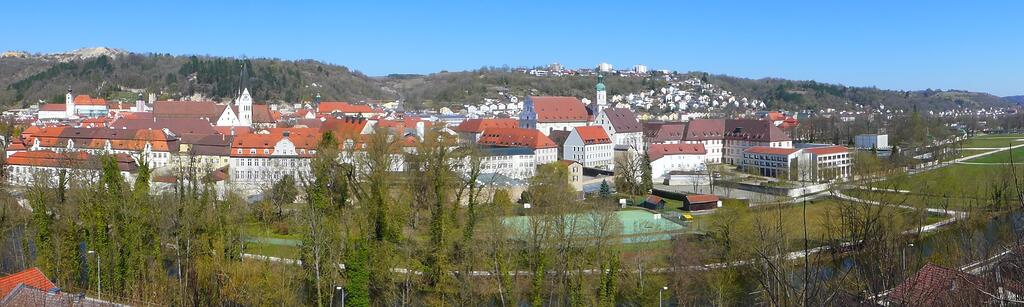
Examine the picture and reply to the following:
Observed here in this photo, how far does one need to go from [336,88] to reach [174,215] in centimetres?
8464

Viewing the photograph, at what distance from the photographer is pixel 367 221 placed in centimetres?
2006

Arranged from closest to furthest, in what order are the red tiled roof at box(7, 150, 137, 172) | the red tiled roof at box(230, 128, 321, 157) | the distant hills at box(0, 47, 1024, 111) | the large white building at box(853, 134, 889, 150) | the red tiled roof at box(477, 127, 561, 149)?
the red tiled roof at box(7, 150, 137, 172) → the red tiled roof at box(230, 128, 321, 157) → the red tiled roof at box(477, 127, 561, 149) → the large white building at box(853, 134, 889, 150) → the distant hills at box(0, 47, 1024, 111)

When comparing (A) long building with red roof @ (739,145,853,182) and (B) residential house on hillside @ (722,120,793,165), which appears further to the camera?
(B) residential house on hillside @ (722,120,793,165)

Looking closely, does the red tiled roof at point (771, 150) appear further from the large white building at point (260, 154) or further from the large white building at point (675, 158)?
the large white building at point (260, 154)

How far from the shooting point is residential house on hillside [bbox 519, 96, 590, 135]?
178ft

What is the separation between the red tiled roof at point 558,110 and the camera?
179ft

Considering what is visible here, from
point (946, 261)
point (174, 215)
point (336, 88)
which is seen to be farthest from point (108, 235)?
point (336, 88)

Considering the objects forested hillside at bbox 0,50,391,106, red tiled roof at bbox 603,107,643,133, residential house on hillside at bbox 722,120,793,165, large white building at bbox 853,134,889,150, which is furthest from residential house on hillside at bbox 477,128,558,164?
forested hillside at bbox 0,50,391,106

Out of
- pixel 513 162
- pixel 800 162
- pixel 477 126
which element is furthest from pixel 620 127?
pixel 800 162

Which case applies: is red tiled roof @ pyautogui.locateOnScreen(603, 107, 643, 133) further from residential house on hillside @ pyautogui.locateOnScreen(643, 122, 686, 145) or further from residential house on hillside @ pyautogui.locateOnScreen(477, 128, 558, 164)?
residential house on hillside @ pyautogui.locateOnScreen(477, 128, 558, 164)

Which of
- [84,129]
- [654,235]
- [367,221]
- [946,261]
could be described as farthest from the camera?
[84,129]

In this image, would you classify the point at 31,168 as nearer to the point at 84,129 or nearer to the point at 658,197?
the point at 84,129

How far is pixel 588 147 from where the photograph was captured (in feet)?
150

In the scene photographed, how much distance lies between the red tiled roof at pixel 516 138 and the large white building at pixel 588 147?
1120 millimetres
